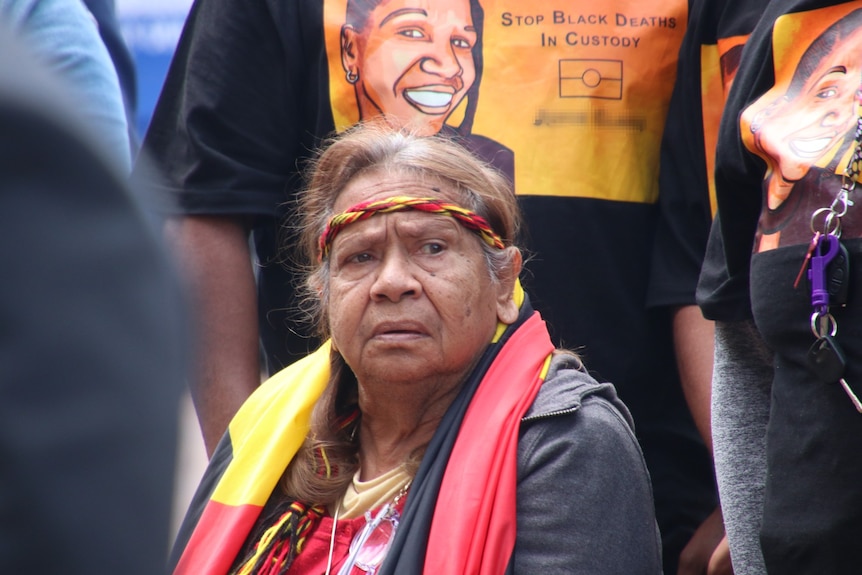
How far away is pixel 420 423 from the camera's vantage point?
2.53 meters

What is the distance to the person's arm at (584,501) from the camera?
7.02 ft

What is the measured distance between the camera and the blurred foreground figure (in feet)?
2.67

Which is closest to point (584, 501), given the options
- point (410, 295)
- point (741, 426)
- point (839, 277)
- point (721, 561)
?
point (741, 426)

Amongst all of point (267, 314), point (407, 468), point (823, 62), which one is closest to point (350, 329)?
point (407, 468)

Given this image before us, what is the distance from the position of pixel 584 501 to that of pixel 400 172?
0.84 m

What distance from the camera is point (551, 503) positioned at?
2184mm

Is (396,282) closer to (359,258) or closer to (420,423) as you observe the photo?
(359,258)

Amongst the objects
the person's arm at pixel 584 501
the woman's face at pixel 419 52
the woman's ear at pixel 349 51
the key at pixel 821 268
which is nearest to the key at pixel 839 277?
the key at pixel 821 268

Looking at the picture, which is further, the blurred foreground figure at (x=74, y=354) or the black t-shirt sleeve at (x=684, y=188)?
the black t-shirt sleeve at (x=684, y=188)

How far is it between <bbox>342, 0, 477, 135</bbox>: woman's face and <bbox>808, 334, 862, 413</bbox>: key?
127 cm

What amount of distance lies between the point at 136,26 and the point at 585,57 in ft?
7.37

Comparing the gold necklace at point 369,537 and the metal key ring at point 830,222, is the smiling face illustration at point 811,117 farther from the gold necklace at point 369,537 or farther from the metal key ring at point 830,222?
the gold necklace at point 369,537

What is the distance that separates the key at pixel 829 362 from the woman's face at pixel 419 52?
1.27 metres

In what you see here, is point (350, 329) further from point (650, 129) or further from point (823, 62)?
point (823, 62)
